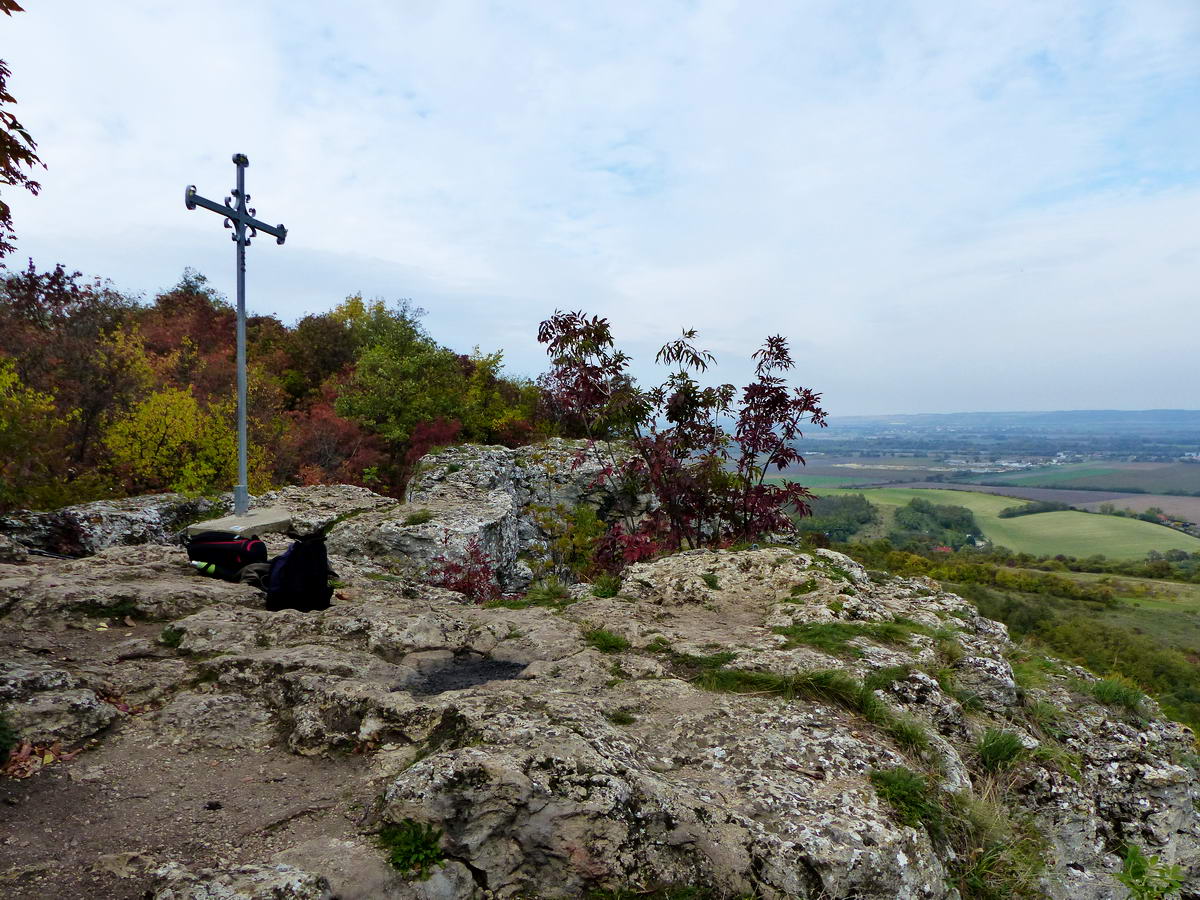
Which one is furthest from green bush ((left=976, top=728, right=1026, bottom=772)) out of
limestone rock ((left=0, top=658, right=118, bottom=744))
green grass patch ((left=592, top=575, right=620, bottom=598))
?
limestone rock ((left=0, top=658, right=118, bottom=744))

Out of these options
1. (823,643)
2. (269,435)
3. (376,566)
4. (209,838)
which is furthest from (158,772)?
(269,435)

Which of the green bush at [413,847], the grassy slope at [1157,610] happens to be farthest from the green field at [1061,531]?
the green bush at [413,847]

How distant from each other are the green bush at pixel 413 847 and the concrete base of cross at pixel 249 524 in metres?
6.48

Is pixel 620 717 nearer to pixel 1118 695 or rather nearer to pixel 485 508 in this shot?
pixel 1118 695

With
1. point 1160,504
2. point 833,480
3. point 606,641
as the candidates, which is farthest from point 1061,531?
point 606,641

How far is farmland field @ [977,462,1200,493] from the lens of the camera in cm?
9625

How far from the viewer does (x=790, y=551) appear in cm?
782

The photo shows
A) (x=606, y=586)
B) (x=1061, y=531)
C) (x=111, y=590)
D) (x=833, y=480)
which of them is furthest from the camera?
(x=833, y=480)

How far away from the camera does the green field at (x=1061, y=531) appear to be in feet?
187

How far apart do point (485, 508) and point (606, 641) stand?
6993 mm

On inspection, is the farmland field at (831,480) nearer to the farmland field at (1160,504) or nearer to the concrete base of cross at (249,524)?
the farmland field at (1160,504)

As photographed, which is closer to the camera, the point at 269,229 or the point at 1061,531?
the point at 269,229

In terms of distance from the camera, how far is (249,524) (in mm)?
8547

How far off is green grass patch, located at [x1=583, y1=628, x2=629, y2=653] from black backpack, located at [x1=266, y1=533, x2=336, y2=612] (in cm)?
296
